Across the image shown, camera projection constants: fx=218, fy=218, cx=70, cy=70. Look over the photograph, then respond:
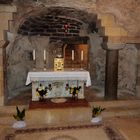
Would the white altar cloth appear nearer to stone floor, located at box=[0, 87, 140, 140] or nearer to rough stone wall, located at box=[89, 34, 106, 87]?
stone floor, located at box=[0, 87, 140, 140]

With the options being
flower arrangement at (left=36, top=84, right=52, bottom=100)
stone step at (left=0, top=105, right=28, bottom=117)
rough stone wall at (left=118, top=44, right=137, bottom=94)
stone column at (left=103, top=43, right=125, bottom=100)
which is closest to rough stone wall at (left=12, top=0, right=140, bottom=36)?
stone column at (left=103, top=43, right=125, bottom=100)

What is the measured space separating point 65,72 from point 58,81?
14.9 inches

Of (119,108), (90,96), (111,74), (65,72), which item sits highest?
(65,72)

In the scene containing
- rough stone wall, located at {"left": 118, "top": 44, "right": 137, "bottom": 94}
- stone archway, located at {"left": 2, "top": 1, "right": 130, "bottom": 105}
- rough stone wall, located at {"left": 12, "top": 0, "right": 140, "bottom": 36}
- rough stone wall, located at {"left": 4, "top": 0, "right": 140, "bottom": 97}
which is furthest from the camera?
rough stone wall, located at {"left": 118, "top": 44, "right": 137, "bottom": 94}

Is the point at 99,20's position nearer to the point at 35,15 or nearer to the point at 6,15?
the point at 35,15

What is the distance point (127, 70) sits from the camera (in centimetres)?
748

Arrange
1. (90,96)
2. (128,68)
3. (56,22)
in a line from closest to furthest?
(90,96) → (56,22) → (128,68)

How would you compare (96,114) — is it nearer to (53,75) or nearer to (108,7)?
(53,75)

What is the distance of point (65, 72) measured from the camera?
569 centimetres

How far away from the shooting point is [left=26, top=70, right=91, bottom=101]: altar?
5.62 metres

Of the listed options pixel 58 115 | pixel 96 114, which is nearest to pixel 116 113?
pixel 96 114

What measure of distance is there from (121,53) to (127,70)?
2.04ft

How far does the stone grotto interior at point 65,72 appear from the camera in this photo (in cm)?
507

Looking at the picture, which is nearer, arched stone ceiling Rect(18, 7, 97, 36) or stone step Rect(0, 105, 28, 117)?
stone step Rect(0, 105, 28, 117)
